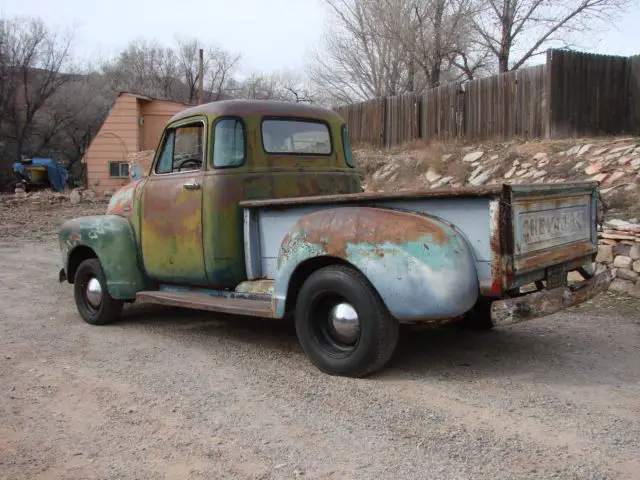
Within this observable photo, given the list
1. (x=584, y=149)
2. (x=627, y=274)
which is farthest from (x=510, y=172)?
(x=627, y=274)

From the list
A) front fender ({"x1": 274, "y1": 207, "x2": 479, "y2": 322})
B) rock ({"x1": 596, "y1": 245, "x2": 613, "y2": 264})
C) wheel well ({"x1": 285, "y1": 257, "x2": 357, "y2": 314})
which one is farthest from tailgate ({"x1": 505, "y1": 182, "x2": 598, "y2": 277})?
rock ({"x1": 596, "y1": 245, "x2": 613, "y2": 264})

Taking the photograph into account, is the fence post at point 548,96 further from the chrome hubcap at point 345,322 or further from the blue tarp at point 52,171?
the blue tarp at point 52,171

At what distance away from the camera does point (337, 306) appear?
428 cm

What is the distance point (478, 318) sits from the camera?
213 inches

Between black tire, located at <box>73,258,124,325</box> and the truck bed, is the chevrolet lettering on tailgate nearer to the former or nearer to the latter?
the truck bed

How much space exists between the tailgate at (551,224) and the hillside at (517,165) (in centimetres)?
322

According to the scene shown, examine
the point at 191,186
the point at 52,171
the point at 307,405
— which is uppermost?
the point at 52,171

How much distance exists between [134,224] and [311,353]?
2540 mm

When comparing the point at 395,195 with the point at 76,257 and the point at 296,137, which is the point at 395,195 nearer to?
the point at 296,137

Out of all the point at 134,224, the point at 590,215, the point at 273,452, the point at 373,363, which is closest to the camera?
the point at 273,452

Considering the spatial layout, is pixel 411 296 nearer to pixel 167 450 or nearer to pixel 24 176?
pixel 167 450

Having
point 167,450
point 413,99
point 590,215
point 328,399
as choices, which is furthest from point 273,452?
point 413,99

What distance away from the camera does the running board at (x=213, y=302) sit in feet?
15.5

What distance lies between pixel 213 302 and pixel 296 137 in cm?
177
